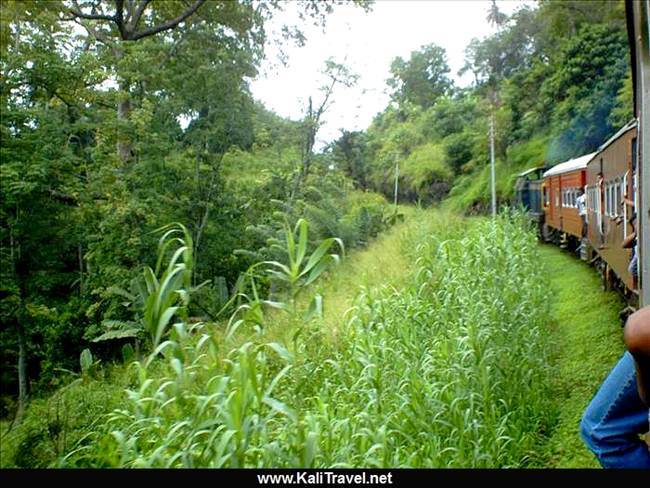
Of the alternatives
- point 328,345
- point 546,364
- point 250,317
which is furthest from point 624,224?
point 250,317

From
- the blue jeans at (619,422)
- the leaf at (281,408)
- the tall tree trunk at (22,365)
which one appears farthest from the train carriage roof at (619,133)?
the tall tree trunk at (22,365)

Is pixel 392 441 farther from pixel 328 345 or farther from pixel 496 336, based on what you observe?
pixel 496 336

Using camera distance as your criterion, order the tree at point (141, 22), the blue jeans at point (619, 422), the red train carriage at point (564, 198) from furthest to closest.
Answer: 1. the red train carriage at point (564, 198)
2. the tree at point (141, 22)
3. the blue jeans at point (619, 422)

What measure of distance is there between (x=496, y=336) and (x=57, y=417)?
1.34m

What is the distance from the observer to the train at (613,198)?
1.83 m

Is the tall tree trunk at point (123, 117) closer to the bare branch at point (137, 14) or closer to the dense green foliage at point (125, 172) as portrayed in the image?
the dense green foliage at point (125, 172)

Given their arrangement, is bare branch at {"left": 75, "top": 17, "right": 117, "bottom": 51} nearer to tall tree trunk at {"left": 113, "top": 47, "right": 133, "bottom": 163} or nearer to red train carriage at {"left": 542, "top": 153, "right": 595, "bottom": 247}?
tall tree trunk at {"left": 113, "top": 47, "right": 133, "bottom": 163}

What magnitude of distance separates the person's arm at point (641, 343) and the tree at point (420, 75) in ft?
4.30

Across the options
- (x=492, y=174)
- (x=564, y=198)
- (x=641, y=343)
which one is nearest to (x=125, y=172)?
(x=492, y=174)

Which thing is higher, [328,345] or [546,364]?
[328,345]

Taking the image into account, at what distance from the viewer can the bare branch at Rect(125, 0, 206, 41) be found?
7.19 ft

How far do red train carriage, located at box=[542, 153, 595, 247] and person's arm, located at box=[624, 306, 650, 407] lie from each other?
1.76m

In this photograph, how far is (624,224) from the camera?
2.76 meters
